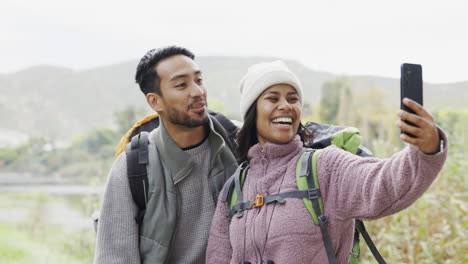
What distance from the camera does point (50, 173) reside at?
2895 centimetres

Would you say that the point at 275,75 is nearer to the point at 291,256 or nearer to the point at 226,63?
the point at 291,256

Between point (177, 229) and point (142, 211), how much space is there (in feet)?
0.46

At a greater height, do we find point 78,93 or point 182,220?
point 182,220

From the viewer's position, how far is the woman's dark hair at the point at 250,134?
1780 mm

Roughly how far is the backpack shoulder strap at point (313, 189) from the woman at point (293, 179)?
1 centimetres

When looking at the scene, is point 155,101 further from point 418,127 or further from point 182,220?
point 418,127

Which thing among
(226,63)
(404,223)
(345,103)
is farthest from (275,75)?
(226,63)

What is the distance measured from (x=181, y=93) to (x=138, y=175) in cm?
33

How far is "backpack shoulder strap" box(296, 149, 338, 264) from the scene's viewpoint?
59.0 inches

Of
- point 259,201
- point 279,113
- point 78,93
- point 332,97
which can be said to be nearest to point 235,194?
point 259,201

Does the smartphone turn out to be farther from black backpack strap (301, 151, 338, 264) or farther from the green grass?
the green grass

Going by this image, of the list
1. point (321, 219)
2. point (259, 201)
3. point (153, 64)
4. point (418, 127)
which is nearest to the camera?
point (418, 127)

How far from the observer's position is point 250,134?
1.83m

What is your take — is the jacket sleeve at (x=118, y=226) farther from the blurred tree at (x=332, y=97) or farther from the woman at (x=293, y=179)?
the blurred tree at (x=332, y=97)
